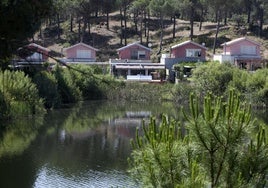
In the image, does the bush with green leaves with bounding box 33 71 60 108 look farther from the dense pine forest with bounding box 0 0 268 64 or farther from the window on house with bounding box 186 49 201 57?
the window on house with bounding box 186 49 201 57

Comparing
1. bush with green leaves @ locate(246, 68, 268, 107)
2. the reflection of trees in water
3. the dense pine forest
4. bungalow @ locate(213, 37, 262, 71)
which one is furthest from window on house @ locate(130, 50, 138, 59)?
the reflection of trees in water

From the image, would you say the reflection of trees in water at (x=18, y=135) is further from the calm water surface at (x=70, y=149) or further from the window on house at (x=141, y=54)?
the window on house at (x=141, y=54)

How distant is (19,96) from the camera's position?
40.4m

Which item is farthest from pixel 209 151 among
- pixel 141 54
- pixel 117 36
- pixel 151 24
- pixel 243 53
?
pixel 151 24

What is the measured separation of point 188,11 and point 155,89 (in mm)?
25564

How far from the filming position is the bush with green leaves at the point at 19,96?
38.9 meters

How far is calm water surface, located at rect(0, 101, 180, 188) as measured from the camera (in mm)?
23938

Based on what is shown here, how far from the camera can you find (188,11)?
3142 inches

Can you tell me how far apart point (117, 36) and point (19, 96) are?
4064cm

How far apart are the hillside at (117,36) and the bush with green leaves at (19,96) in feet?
98.3

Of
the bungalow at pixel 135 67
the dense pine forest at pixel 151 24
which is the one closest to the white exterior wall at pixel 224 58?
the dense pine forest at pixel 151 24

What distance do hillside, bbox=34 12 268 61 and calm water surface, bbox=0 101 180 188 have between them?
26889 millimetres

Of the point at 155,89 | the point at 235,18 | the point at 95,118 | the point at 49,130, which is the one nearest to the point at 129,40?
the point at 235,18

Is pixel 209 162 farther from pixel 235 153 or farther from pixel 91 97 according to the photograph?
pixel 91 97
